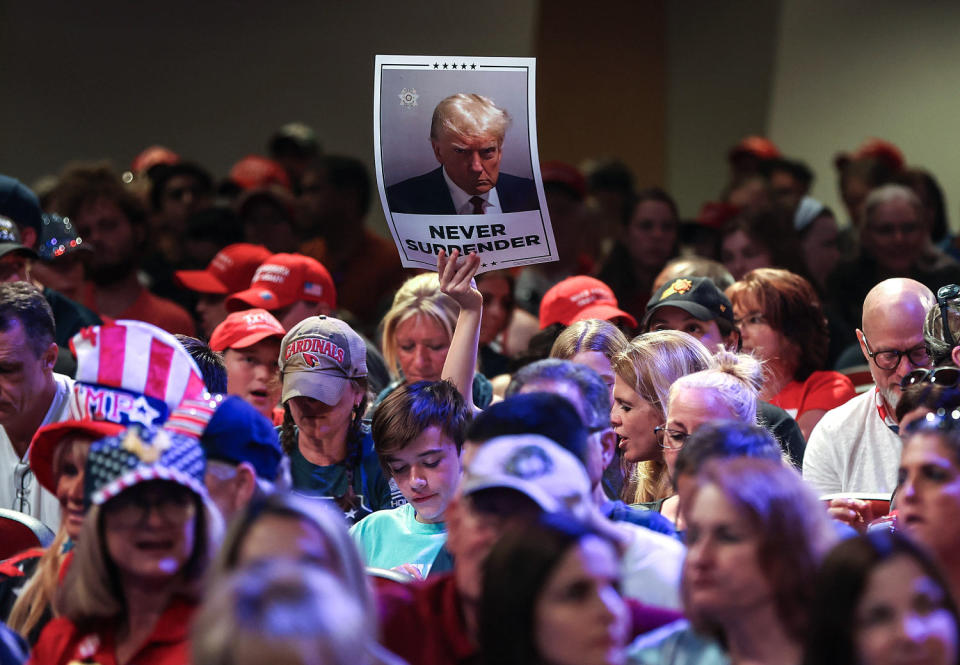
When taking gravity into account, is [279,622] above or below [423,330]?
above

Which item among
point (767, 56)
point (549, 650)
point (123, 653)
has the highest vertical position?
point (767, 56)

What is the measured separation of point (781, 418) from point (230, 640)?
286 cm

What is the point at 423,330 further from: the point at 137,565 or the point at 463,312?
the point at 137,565

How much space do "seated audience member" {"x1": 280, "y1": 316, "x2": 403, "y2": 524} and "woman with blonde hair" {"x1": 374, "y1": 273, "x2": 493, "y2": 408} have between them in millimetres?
651

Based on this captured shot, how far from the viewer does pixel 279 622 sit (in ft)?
6.63

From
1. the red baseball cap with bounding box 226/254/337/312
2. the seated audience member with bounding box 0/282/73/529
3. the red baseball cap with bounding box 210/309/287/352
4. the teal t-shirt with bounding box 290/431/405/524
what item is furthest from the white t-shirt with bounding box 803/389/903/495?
the seated audience member with bounding box 0/282/73/529

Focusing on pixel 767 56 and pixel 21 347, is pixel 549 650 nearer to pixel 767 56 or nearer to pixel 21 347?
pixel 21 347

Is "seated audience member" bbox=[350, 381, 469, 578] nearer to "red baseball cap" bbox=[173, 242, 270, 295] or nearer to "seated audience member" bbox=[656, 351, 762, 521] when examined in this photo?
"seated audience member" bbox=[656, 351, 762, 521]

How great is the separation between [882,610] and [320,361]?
2577 millimetres

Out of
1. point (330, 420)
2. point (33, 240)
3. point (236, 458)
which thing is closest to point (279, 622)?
point (236, 458)

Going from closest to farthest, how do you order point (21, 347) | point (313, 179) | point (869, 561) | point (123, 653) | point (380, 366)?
point (869, 561), point (123, 653), point (21, 347), point (380, 366), point (313, 179)

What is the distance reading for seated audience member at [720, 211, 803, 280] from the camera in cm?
728

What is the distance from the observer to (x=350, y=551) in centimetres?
247

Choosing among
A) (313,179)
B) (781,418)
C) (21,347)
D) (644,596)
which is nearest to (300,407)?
(21,347)
